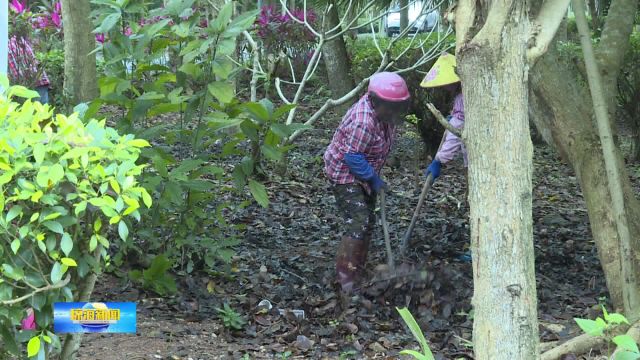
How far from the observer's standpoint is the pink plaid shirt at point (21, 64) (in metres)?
7.61

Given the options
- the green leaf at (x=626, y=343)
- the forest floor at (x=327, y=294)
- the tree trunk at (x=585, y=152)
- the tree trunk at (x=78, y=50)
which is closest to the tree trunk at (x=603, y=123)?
the tree trunk at (x=585, y=152)

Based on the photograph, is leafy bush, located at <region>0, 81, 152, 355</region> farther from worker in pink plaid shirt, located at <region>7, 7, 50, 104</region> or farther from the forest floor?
worker in pink plaid shirt, located at <region>7, 7, 50, 104</region>

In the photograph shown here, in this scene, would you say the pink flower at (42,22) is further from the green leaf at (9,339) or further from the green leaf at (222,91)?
the green leaf at (9,339)

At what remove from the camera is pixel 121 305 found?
235 cm

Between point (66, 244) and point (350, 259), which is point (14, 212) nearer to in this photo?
point (66, 244)

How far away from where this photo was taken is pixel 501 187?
2186mm

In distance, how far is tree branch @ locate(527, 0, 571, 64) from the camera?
7.48 feet

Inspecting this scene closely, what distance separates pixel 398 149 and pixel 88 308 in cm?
696

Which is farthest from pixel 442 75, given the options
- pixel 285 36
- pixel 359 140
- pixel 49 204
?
pixel 285 36

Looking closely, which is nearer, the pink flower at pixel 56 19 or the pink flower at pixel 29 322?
the pink flower at pixel 29 322

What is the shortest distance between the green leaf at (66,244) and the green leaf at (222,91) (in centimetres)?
173

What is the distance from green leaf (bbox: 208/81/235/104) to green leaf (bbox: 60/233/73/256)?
5.69 feet

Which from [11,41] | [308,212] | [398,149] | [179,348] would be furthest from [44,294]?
[398,149]

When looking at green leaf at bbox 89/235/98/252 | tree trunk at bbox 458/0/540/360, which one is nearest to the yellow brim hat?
tree trunk at bbox 458/0/540/360
